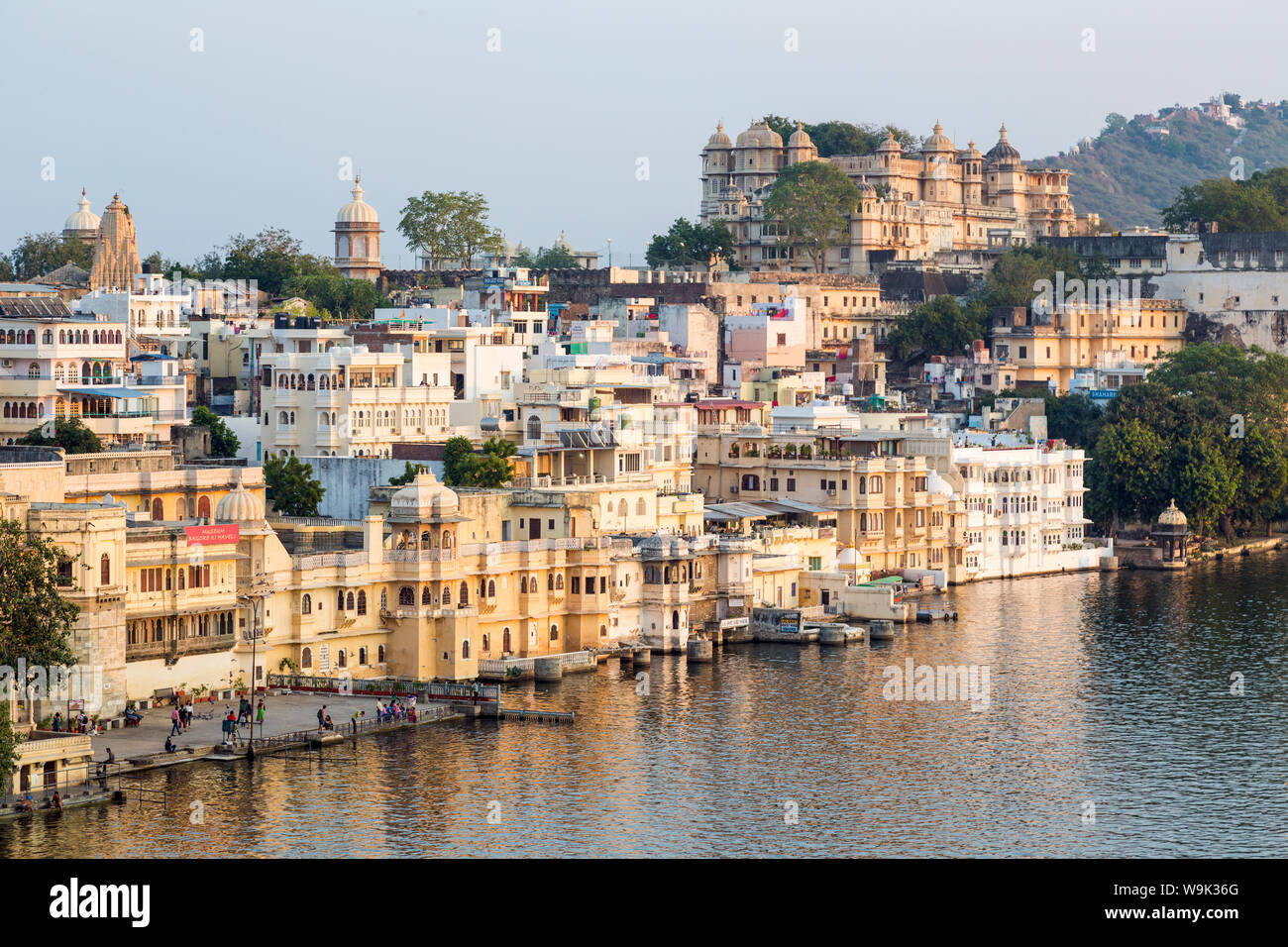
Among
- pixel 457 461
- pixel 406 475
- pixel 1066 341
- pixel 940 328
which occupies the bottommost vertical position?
pixel 406 475

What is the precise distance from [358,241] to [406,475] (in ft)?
126

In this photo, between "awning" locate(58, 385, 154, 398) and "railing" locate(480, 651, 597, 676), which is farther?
"awning" locate(58, 385, 154, 398)

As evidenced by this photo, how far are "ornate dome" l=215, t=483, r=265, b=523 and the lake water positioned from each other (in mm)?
6209

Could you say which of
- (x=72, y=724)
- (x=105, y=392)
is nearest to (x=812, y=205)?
(x=105, y=392)

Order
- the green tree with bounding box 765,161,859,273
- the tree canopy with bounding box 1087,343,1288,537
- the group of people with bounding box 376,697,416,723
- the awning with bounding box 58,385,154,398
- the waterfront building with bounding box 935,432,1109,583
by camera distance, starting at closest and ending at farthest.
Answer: the group of people with bounding box 376,697,416,723, the awning with bounding box 58,385,154,398, the waterfront building with bounding box 935,432,1109,583, the tree canopy with bounding box 1087,343,1288,537, the green tree with bounding box 765,161,859,273

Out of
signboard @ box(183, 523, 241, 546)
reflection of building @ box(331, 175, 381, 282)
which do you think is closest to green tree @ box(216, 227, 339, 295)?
reflection of building @ box(331, 175, 381, 282)

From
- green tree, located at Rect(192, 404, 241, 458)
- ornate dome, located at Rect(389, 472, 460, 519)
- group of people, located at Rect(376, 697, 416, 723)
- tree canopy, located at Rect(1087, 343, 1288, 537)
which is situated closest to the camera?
group of people, located at Rect(376, 697, 416, 723)

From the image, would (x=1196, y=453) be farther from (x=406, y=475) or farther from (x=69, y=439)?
(x=69, y=439)

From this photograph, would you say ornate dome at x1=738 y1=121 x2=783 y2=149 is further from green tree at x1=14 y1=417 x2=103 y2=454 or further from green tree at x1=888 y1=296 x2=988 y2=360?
green tree at x1=14 y1=417 x2=103 y2=454

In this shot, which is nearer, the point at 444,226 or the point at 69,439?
the point at 69,439

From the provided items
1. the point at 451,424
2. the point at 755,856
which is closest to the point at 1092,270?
the point at 451,424

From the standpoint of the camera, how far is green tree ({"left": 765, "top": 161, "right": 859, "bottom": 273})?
379 ft

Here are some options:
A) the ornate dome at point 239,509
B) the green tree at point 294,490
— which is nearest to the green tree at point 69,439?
the green tree at point 294,490

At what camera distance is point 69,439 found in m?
65.8
